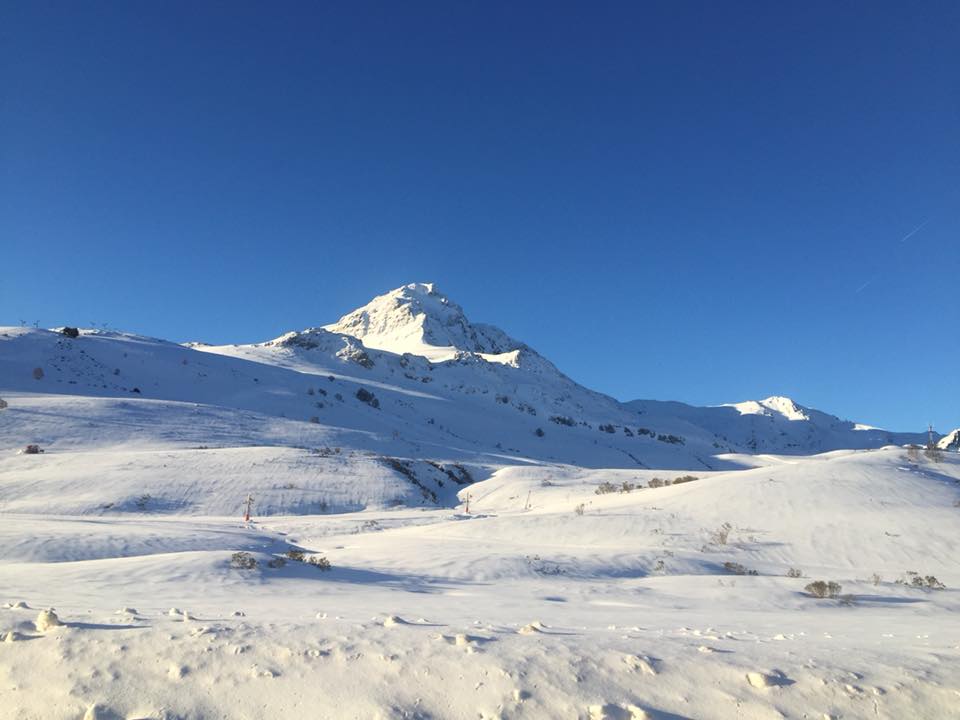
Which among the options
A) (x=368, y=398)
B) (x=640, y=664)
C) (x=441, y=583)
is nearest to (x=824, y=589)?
(x=441, y=583)

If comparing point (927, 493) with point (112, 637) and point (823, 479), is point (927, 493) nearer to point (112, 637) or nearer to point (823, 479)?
point (823, 479)

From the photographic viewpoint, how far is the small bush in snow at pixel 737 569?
11.8m

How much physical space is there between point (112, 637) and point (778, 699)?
5.38 metres

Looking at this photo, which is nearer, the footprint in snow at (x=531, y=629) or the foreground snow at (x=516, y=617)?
the foreground snow at (x=516, y=617)

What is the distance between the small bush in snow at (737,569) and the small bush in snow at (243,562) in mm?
8983

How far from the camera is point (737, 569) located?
11906mm

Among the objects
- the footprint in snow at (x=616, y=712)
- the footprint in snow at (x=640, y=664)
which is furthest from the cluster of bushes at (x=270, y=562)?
the footprint in snow at (x=616, y=712)

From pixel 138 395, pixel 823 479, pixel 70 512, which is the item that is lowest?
pixel 70 512

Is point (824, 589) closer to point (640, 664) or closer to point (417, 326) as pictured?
point (640, 664)

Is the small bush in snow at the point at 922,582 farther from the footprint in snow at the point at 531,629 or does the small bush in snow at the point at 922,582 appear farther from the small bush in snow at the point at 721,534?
the footprint in snow at the point at 531,629

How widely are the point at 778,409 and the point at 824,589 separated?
7438 inches

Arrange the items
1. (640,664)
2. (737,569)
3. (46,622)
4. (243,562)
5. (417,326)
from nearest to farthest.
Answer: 1. (640,664)
2. (46,622)
3. (243,562)
4. (737,569)
5. (417,326)

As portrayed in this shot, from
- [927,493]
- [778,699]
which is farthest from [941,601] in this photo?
[927,493]

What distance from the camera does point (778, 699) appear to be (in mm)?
4574
